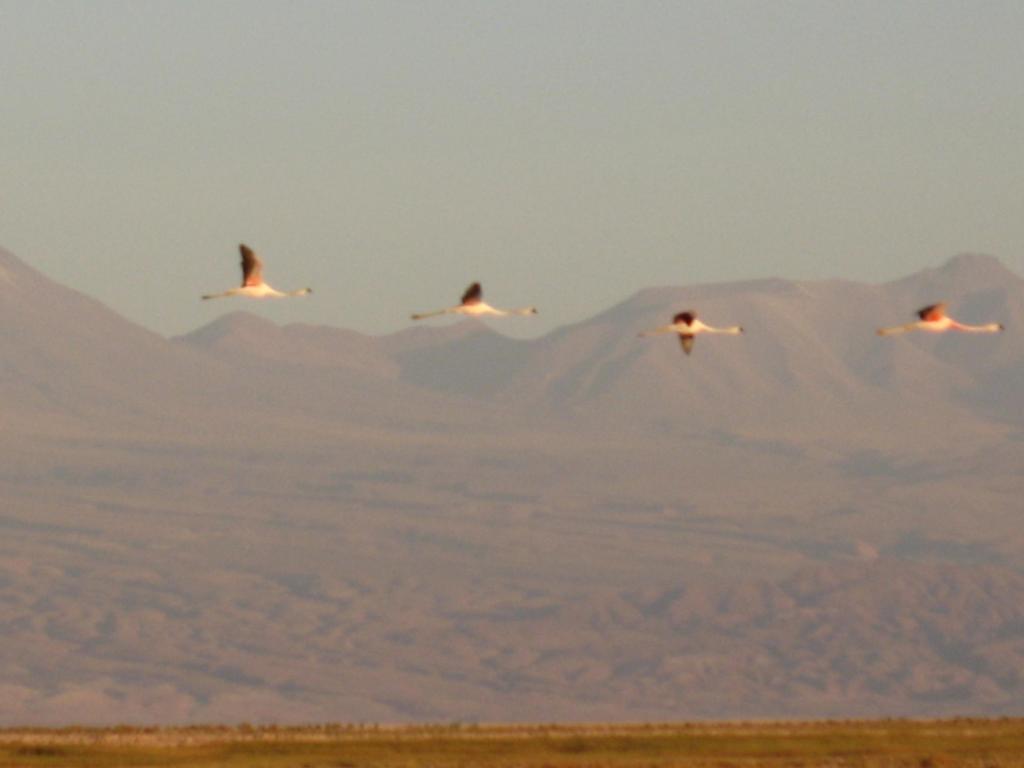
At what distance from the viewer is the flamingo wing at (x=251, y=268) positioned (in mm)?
69188

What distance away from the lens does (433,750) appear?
251ft

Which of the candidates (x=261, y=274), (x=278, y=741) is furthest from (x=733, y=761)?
(x=261, y=274)

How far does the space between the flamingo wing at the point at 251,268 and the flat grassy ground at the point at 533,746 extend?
42.4ft

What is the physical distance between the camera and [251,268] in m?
69.7

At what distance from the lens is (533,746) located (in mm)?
77625

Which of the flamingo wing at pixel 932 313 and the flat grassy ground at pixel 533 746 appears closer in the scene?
the flamingo wing at pixel 932 313

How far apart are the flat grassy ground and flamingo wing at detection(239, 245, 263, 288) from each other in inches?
508

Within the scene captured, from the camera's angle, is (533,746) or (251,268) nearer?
(251,268)

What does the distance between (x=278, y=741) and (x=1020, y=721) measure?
27.4 m

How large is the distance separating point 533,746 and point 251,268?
57.6 ft

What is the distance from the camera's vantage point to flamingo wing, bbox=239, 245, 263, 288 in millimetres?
69188

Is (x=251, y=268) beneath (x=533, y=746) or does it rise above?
above

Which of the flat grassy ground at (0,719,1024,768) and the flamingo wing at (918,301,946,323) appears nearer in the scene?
the flamingo wing at (918,301,946,323)

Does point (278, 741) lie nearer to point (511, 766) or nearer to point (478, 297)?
point (511, 766)
